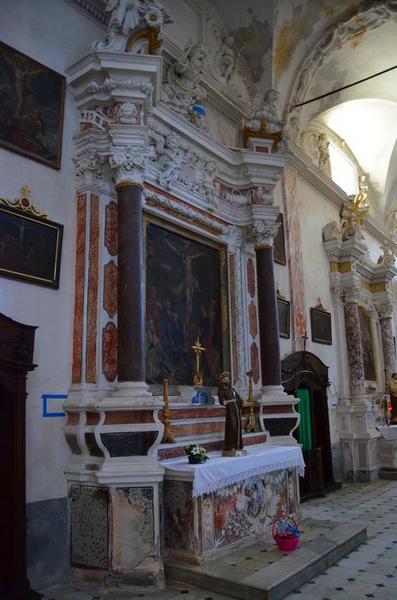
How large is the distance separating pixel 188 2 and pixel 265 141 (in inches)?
94.9

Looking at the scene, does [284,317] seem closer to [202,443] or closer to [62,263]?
[202,443]

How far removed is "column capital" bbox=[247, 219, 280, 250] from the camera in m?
7.93

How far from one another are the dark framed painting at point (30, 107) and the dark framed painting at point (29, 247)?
2.22 ft

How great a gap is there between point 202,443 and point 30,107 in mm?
4063

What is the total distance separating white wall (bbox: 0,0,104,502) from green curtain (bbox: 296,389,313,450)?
5.56m

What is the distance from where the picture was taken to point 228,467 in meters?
5.30

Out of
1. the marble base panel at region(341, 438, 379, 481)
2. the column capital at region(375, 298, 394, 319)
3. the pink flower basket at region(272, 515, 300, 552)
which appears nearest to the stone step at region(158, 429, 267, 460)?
the pink flower basket at region(272, 515, 300, 552)

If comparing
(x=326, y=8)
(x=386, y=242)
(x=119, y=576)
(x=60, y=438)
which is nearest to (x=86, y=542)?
(x=119, y=576)

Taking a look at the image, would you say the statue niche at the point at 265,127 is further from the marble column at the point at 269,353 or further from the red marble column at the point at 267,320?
the red marble column at the point at 267,320

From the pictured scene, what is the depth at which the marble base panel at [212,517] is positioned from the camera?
16.1 feet

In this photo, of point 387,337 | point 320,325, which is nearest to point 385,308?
point 387,337

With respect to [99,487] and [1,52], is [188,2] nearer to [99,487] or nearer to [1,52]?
[1,52]

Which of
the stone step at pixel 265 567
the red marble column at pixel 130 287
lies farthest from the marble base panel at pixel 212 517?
the red marble column at pixel 130 287

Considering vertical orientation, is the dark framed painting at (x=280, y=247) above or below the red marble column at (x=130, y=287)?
above
